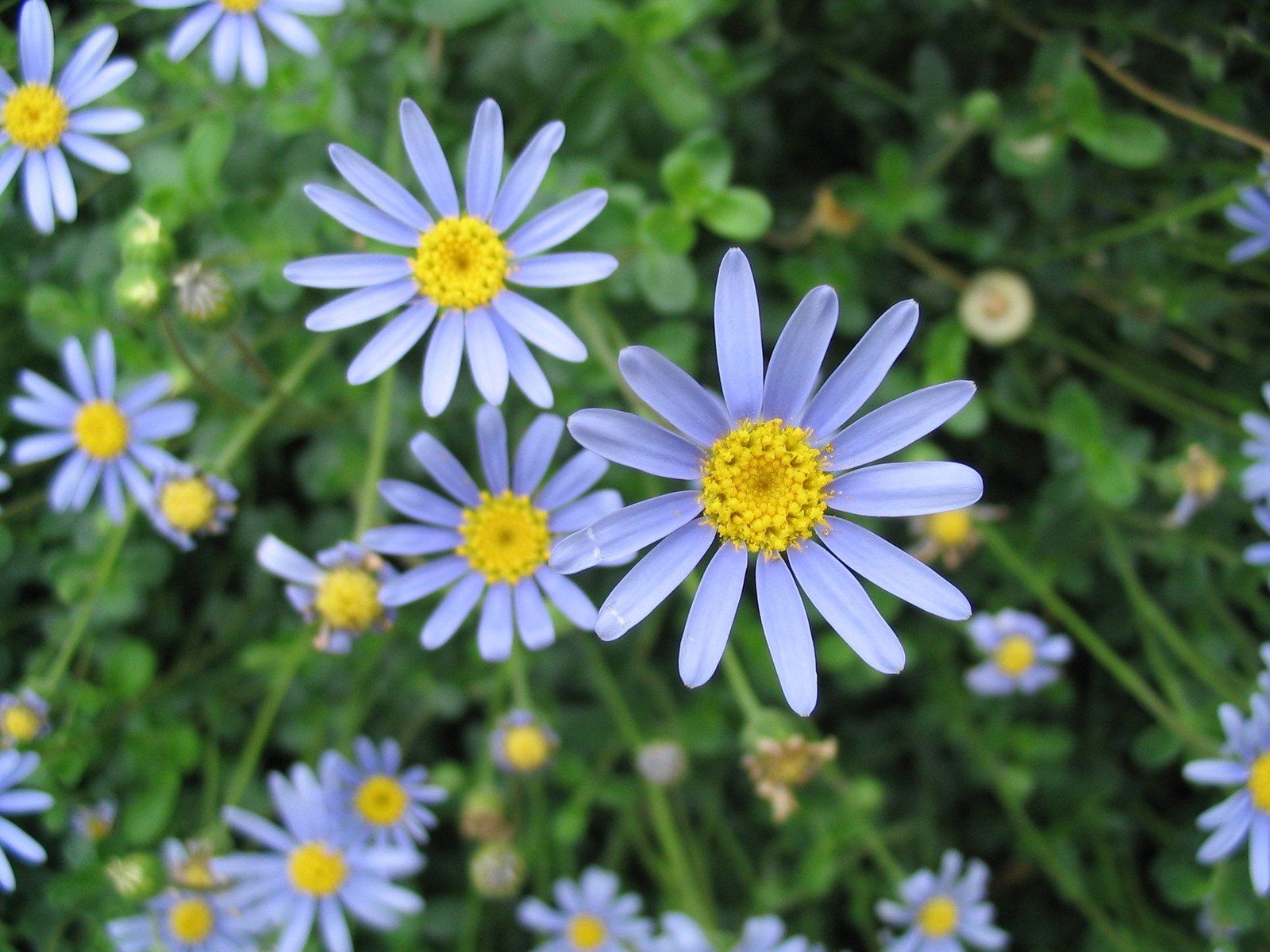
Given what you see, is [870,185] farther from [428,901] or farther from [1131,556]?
[428,901]

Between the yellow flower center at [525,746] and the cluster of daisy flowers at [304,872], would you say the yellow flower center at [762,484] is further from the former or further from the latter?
the cluster of daisy flowers at [304,872]

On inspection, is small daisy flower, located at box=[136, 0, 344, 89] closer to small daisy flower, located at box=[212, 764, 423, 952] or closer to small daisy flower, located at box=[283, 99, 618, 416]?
small daisy flower, located at box=[283, 99, 618, 416]

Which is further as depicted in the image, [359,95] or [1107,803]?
[1107,803]

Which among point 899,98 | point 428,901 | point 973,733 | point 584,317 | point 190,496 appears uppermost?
point 899,98

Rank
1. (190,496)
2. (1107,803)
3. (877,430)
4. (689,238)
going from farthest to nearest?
(1107,803) → (689,238) → (190,496) → (877,430)

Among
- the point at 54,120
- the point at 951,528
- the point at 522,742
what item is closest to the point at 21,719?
the point at 522,742

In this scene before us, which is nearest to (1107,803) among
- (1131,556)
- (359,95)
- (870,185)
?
(1131,556)
